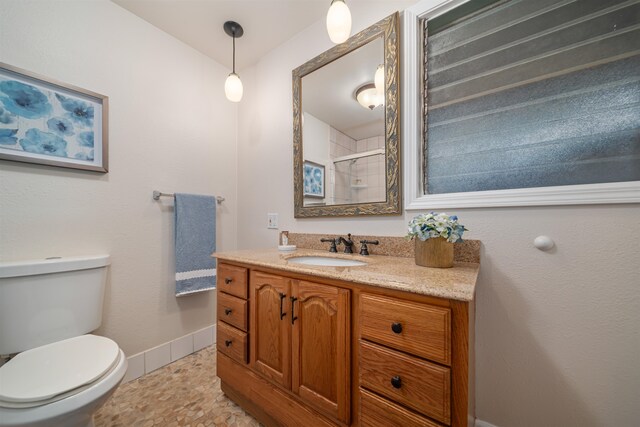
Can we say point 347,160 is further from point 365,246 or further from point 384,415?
point 384,415

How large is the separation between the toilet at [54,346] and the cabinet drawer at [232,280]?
1.58 feet

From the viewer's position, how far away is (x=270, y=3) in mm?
1444

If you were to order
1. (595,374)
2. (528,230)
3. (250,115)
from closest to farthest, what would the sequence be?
1. (595,374)
2. (528,230)
3. (250,115)

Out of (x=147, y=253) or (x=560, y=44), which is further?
(x=147, y=253)

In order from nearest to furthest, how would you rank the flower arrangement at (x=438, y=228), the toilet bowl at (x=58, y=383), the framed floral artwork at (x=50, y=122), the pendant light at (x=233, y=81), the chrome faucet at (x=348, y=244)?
the toilet bowl at (x=58, y=383)
the flower arrangement at (x=438, y=228)
the framed floral artwork at (x=50, y=122)
the chrome faucet at (x=348, y=244)
the pendant light at (x=233, y=81)

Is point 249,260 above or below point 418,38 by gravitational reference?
below

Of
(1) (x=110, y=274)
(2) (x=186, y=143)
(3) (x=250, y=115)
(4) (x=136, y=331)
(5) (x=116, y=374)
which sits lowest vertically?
(4) (x=136, y=331)

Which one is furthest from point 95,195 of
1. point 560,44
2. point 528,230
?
point 560,44

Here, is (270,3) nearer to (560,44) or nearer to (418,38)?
(418,38)

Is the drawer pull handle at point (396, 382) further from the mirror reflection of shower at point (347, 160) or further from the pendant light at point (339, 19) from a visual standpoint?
the pendant light at point (339, 19)

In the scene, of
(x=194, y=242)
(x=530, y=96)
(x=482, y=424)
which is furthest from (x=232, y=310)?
(x=530, y=96)

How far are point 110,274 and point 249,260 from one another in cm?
99

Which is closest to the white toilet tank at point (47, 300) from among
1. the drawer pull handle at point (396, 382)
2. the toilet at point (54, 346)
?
the toilet at point (54, 346)

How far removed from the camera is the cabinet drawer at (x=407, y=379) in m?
0.62
